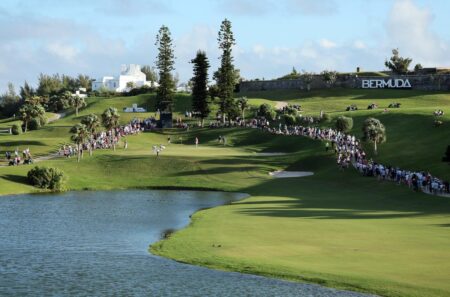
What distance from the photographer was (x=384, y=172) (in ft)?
256

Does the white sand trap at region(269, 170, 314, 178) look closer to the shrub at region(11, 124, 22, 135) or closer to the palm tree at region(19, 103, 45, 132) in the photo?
the shrub at region(11, 124, 22, 135)

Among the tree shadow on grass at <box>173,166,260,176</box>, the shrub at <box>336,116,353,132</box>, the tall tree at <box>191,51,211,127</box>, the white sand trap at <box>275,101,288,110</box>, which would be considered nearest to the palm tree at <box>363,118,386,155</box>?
the tree shadow on grass at <box>173,166,260,176</box>

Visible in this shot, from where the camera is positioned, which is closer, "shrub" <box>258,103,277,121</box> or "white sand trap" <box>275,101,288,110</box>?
"shrub" <box>258,103,277,121</box>

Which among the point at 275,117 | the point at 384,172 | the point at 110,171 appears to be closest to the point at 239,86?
the point at 275,117

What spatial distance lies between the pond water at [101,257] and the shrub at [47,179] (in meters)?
10.9

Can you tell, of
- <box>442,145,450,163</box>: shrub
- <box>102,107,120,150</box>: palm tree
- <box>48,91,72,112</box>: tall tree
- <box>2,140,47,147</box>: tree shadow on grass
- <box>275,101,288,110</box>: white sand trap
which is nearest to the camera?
<box>442,145,450,163</box>: shrub

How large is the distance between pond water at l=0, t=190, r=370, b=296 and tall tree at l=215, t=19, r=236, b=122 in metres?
75.6

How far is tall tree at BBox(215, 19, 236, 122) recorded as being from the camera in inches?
5723

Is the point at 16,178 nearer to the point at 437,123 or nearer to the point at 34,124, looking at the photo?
the point at 437,123

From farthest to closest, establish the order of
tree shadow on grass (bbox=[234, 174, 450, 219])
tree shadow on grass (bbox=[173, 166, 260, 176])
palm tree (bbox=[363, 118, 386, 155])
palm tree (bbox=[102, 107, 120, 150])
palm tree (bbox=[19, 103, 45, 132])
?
palm tree (bbox=[19, 103, 45, 132]), palm tree (bbox=[102, 107, 120, 150]), palm tree (bbox=[363, 118, 386, 155]), tree shadow on grass (bbox=[173, 166, 260, 176]), tree shadow on grass (bbox=[234, 174, 450, 219])

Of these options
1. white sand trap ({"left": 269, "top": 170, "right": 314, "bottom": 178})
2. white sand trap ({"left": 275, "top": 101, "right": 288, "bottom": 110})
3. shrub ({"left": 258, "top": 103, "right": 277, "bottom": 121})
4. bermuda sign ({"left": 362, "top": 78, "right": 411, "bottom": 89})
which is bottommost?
A: white sand trap ({"left": 269, "top": 170, "right": 314, "bottom": 178})

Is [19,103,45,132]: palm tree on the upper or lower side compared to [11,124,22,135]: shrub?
upper

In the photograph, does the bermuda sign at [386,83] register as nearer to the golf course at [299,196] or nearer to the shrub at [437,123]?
the golf course at [299,196]

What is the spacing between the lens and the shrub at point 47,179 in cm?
8175
